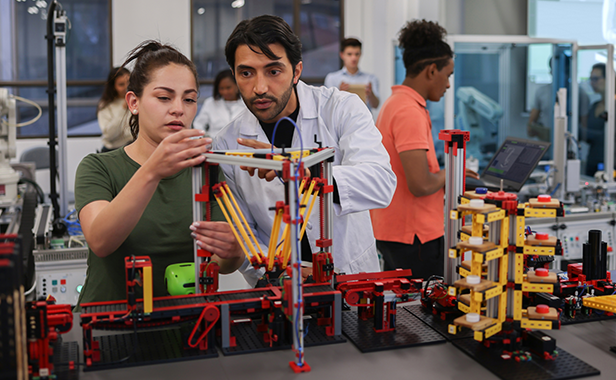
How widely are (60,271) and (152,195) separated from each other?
1.30 m

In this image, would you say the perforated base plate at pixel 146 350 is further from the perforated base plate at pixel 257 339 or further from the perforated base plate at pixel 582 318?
the perforated base plate at pixel 582 318

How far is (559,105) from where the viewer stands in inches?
140

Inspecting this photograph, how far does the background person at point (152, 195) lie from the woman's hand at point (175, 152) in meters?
0.15

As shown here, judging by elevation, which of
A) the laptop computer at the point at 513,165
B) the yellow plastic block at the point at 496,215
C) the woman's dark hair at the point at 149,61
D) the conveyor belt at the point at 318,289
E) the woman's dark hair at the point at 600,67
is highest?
the woman's dark hair at the point at 600,67

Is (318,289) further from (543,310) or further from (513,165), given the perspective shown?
(513,165)

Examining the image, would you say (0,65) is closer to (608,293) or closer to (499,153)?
(499,153)

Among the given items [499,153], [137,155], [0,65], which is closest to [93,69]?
[0,65]

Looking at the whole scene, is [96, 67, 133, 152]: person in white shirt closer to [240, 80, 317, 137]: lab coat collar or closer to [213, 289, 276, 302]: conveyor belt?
[240, 80, 317, 137]: lab coat collar

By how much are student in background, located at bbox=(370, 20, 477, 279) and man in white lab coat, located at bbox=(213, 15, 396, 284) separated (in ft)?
1.56

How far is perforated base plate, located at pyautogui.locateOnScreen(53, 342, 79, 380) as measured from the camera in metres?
1.18

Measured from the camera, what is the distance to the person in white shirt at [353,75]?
5.76 meters

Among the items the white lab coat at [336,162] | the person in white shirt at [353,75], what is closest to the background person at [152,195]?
the white lab coat at [336,162]

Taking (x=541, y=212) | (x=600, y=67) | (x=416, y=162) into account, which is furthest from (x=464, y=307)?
(x=600, y=67)

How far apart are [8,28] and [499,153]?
221 inches
